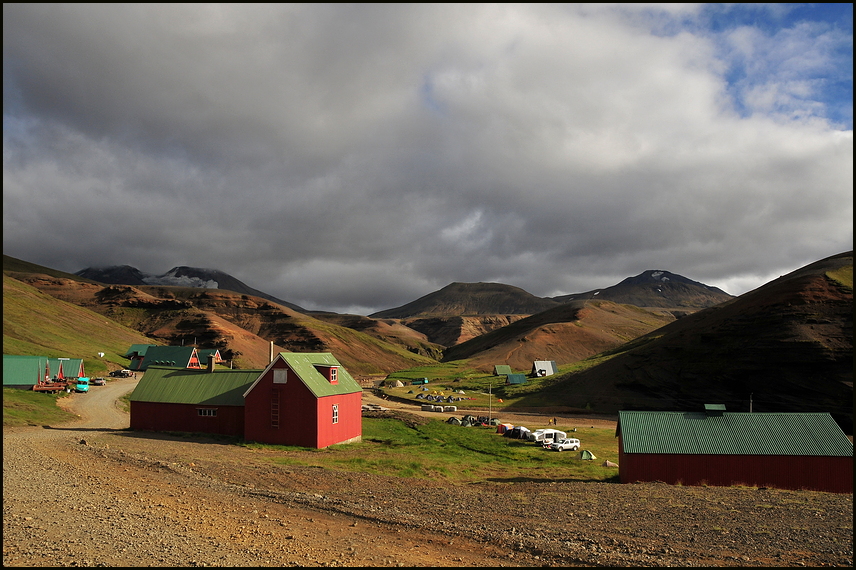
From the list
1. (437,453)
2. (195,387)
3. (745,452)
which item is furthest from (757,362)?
(195,387)

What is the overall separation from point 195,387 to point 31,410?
54.0 feet

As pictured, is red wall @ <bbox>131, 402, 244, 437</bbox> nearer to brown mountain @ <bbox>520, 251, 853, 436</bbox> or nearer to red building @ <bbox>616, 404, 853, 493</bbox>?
red building @ <bbox>616, 404, 853, 493</bbox>

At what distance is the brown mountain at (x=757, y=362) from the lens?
72875 millimetres

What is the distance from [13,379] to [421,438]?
51.5 metres

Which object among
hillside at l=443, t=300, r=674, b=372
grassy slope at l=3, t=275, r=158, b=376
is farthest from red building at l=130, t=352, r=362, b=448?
hillside at l=443, t=300, r=674, b=372

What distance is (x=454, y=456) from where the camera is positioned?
41.6 metres

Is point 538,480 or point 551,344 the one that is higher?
point 538,480

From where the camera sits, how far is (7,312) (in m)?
105

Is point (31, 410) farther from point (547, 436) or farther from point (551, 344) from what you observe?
point (551, 344)

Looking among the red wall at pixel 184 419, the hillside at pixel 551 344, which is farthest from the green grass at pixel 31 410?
the hillside at pixel 551 344

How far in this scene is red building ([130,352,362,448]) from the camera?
40.9m

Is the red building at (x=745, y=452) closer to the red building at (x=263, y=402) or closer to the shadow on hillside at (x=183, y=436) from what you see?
the red building at (x=263, y=402)

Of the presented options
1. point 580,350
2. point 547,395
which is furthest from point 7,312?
point 580,350

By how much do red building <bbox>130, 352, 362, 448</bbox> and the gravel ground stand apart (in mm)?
10934
